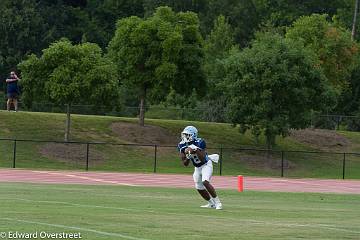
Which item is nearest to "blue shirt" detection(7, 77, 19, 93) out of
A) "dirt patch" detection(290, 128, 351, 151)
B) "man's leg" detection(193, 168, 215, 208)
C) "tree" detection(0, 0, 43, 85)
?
"dirt patch" detection(290, 128, 351, 151)

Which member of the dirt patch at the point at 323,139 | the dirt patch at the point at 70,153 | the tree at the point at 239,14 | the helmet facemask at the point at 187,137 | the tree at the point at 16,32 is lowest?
the dirt patch at the point at 70,153

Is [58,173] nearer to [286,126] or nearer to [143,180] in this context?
[143,180]

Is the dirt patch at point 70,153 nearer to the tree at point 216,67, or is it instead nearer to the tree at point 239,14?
the tree at point 216,67

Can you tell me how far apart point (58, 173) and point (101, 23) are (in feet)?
198

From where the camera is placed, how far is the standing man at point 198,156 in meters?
20.7

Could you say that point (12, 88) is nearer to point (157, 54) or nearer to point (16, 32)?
point (157, 54)

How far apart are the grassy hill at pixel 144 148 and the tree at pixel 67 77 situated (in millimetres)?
2320

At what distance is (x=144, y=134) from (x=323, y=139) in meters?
14.4

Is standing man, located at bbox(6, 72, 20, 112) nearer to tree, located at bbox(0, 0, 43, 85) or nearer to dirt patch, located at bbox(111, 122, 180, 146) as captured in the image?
dirt patch, located at bbox(111, 122, 180, 146)

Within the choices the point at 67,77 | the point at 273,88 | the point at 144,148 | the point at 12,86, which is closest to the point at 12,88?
the point at 12,86

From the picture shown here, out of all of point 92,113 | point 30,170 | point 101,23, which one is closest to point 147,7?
point 101,23

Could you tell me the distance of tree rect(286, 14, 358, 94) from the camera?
65750 mm

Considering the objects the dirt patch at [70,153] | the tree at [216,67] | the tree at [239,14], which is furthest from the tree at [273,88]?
the tree at [239,14]

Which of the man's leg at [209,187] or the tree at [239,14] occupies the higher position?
the tree at [239,14]
